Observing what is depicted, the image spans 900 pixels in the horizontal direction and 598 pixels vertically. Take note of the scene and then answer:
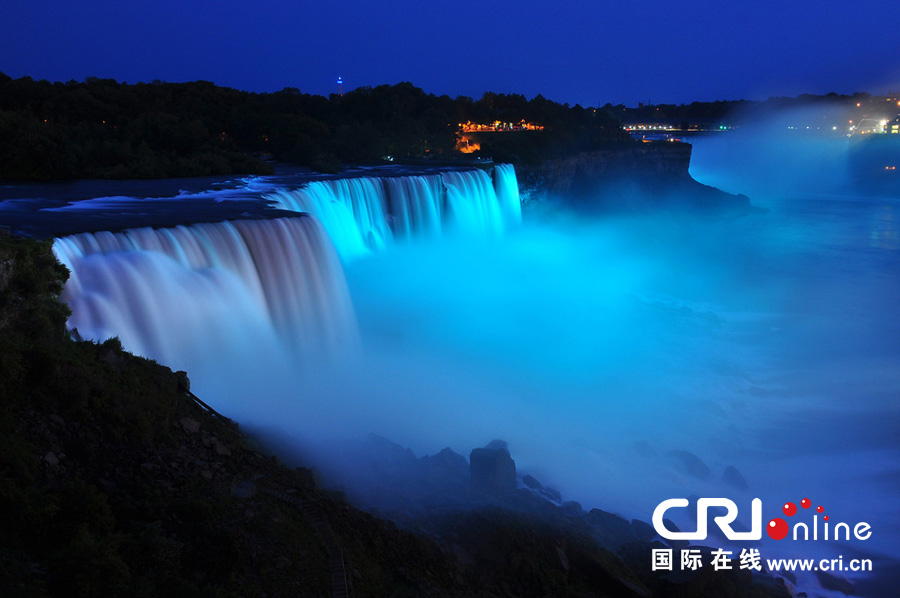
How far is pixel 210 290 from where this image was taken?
40.6 ft

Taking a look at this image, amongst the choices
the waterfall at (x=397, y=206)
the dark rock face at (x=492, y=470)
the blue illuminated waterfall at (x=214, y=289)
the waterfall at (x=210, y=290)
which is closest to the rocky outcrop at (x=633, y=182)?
the waterfall at (x=397, y=206)

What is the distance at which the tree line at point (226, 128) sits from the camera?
24.4 meters

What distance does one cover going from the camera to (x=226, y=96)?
49.6 meters

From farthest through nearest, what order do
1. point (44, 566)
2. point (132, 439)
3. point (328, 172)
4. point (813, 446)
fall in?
point (328, 172) < point (813, 446) < point (132, 439) < point (44, 566)

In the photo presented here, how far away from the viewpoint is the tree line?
24.4 m

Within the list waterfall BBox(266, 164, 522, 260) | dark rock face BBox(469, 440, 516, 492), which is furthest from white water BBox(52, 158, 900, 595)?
dark rock face BBox(469, 440, 516, 492)

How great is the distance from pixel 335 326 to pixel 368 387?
5.66ft

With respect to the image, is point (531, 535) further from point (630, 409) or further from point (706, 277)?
point (706, 277)

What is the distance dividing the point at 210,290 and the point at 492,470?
233 inches

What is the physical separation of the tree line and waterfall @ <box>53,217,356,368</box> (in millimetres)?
12753

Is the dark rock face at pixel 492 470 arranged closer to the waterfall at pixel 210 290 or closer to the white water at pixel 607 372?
the white water at pixel 607 372

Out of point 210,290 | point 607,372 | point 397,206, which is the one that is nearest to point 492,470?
point 210,290

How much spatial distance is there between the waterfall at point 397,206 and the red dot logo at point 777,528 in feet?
43.1

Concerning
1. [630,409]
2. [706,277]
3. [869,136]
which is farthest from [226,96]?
[869,136]
